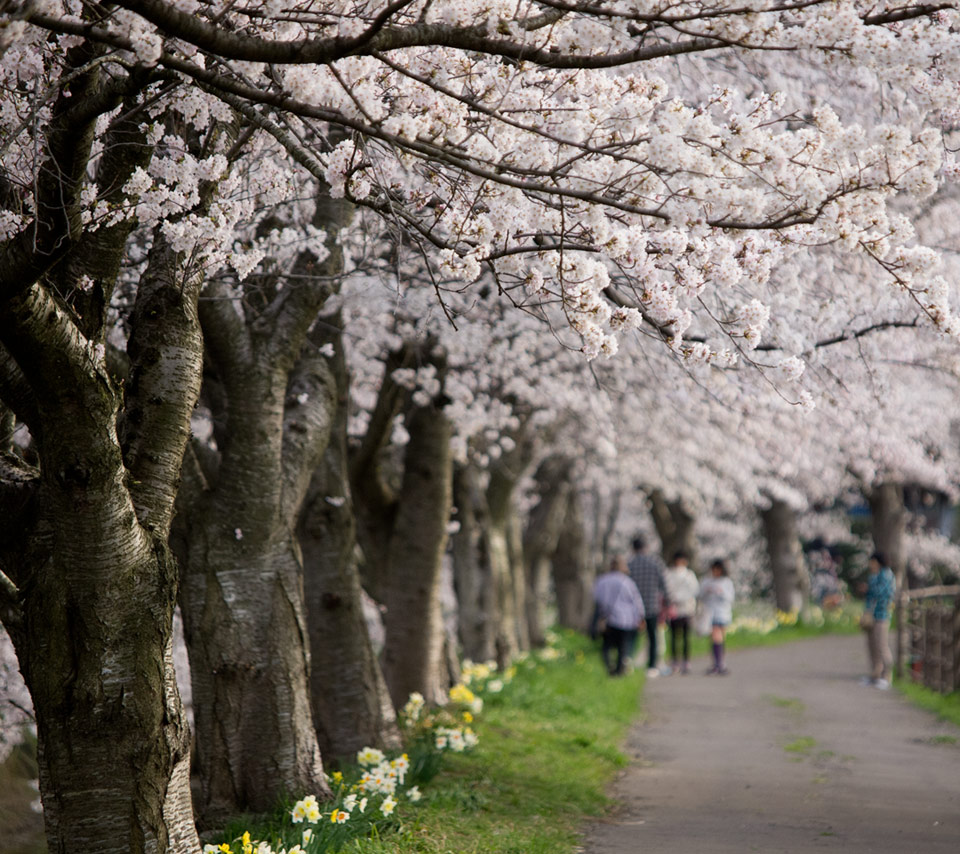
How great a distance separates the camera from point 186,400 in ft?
16.5

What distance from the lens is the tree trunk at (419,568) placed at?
1025 cm

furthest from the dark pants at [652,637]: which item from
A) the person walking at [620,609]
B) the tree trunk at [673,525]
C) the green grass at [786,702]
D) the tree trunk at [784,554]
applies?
the tree trunk at [784,554]

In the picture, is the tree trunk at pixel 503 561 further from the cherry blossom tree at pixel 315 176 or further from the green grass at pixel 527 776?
the cherry blossom tree at pixel 315 176

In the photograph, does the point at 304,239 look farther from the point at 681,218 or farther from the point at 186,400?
the point at 681,218

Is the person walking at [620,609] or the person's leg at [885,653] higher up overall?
the person walking at [620,609]

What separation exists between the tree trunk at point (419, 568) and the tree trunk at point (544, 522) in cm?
1129

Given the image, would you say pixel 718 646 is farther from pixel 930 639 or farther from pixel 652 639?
pixel 930 639

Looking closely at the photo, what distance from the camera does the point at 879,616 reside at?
47.4 ft

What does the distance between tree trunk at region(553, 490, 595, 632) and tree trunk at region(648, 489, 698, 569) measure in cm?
231

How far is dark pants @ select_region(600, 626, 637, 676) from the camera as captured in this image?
1562 cm

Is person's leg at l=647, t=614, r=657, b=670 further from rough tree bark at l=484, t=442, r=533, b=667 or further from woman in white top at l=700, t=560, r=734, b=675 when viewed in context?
rough tree bark at l=484, t=442, r=533, b=667

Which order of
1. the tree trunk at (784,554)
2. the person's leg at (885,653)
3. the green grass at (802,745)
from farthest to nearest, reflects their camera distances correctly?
the tree trunk at (784,554) < the person's leg at (885,653) < the green grass at (802,745)

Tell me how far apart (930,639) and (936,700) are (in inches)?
59.3

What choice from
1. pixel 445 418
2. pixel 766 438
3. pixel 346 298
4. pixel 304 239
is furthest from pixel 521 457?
pixel 304 239
